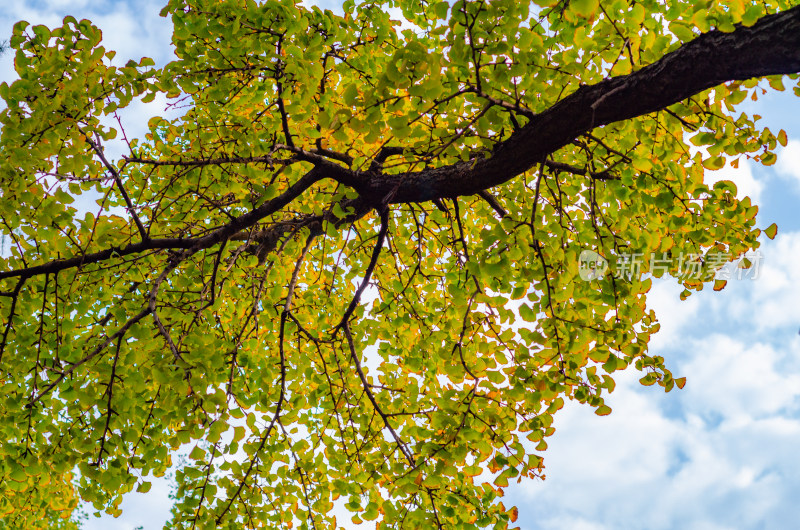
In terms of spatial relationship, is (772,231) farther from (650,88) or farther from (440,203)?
(440,203)

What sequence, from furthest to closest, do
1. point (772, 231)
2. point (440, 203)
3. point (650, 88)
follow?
point (440, 203) → point (772, 231) → point (650, 88)

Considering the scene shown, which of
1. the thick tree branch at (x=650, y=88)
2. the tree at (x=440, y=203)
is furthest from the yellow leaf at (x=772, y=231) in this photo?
the thick tree branch at (x=650, y=88)

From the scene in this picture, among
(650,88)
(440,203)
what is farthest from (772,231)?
(440,203)

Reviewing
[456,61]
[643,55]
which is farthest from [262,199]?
[643,55]

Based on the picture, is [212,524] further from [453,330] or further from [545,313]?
[545,313]

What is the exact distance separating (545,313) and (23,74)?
297 centimetres

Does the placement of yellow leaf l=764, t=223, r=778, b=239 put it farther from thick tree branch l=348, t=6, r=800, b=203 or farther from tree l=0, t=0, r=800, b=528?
thick tree branch l=348, t=6, r=800, b=203

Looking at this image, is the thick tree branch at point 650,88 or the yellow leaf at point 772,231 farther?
the yellow leaf at point 772,231

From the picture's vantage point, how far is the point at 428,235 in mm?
5277

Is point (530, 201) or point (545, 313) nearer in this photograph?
point (545, 313)

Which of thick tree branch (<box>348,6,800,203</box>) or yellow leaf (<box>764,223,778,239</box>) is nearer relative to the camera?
thick tree branch (<box>348,6,800,203</box>)

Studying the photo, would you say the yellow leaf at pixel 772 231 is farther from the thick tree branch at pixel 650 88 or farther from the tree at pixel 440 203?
the thick tree branch at pixel 650 88

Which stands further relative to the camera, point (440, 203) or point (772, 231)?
point (440, 203)

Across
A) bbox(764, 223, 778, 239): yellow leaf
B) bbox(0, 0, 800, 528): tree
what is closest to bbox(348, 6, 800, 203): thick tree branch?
bbox(0, 0, 800, 528): tree
